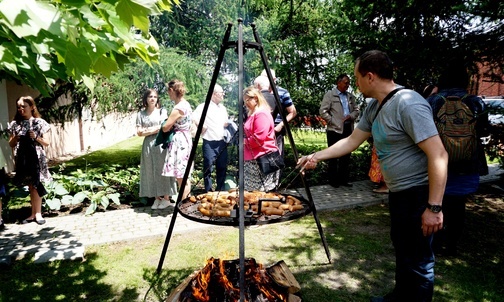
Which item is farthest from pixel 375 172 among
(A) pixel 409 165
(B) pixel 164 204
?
(A) pixel 409 165

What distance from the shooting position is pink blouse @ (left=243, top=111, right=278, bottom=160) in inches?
174

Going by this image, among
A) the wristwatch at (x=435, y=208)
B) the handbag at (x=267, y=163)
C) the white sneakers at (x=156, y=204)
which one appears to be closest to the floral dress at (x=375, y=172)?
the handbag at (x=267, y=163)

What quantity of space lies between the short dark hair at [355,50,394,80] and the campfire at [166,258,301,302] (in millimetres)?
1801

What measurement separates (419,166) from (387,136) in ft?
0.96

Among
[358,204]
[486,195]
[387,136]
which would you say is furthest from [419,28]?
[387,136]

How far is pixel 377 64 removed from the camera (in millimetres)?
2385

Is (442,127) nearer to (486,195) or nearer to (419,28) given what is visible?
(419,28)

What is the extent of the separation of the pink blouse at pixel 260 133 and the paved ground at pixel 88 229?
3.63 feet

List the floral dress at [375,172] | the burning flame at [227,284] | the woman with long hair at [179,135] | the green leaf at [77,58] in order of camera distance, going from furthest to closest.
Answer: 1. the floral dress at [375,172]
2. the woman with long hair at [179,135]
3. the burning flame at [227,284]
4. the green leaf at [77,58]

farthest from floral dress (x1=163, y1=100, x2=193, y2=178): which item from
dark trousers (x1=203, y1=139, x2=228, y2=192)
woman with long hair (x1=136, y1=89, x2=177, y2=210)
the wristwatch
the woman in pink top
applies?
the wristwatch

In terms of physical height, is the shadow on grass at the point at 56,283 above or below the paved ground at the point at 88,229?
below

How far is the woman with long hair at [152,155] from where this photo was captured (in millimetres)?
5500

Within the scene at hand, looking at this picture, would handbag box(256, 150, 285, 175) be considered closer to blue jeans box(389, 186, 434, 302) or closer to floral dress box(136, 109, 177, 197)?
floral dress box(136, 109, 177, 197)

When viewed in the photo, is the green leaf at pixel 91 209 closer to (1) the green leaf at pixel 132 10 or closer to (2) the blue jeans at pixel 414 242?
(2) the blue jeans at pixel 414 242
